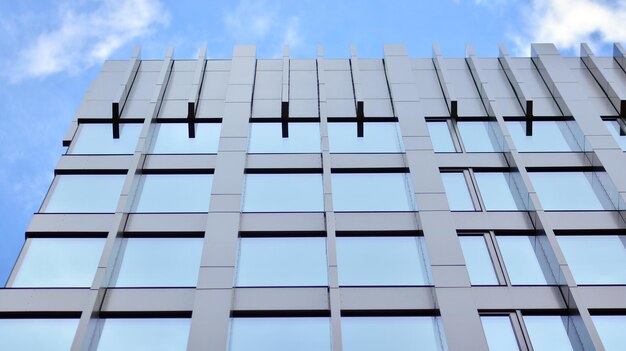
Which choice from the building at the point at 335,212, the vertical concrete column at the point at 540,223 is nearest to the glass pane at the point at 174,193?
the building at the point at 335,212

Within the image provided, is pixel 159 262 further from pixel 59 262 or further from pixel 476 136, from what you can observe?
pixel 476 136

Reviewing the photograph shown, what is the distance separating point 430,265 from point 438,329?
1.96 meters

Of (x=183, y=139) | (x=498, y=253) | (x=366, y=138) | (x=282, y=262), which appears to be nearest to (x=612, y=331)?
(x=498, y=253)

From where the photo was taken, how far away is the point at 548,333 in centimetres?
1975

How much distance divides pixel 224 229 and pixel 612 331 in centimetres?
1109

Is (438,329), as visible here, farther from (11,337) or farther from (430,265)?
(11,337)

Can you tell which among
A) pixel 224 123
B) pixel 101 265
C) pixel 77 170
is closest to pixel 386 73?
pixel 224 123

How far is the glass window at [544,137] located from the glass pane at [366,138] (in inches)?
174

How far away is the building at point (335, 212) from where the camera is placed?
65.0ft

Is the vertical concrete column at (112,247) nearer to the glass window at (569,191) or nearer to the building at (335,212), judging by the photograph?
the building at (335,212)

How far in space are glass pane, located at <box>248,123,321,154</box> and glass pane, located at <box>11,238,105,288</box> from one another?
22.0 ft

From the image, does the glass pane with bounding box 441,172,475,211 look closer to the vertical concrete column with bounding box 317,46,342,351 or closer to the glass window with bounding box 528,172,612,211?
the glass window with bounding box 528,172,612,211

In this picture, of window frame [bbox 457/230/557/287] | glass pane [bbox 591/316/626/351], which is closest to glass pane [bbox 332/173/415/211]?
window frame [bbox 457/230/557/287]

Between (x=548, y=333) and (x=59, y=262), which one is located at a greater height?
(x=59, y=262)
